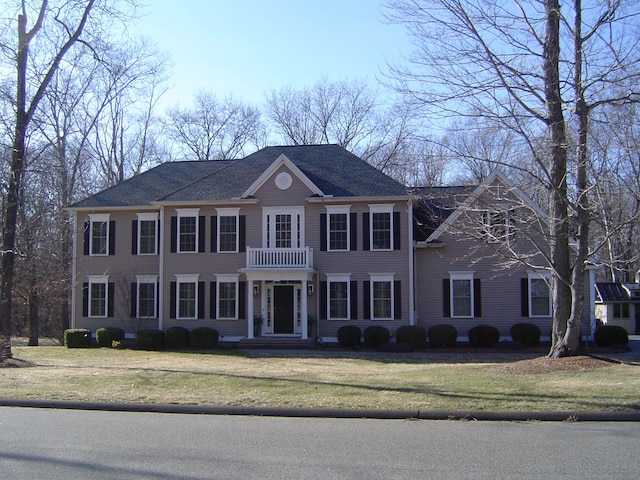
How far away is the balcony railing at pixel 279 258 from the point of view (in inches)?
1037

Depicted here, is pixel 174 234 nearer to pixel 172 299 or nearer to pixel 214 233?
pixel 214 233

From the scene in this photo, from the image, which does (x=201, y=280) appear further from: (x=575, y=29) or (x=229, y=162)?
(x=575, y=29)

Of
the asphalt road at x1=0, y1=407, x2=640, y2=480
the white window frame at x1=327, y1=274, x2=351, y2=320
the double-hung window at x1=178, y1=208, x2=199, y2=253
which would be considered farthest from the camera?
the double-hung window at x1=178, y1=208, x2=199, y2=253

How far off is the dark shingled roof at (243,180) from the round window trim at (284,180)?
1063mm

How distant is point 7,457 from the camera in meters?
7.68

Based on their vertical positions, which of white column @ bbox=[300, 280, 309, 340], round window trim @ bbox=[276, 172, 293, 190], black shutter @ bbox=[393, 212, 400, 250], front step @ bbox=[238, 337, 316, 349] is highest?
round window trim @ bbox=[276, 172, 293, 190]

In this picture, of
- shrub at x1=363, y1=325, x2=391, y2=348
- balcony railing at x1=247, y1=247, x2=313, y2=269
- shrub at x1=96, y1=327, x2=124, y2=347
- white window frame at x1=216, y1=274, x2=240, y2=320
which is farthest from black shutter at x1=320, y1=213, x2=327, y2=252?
shrub at x1=96, y1=327, x2=124, y2=347

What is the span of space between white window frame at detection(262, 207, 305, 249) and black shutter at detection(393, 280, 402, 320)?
4.21 m

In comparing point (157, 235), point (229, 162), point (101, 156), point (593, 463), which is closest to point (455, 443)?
point (593, 463)

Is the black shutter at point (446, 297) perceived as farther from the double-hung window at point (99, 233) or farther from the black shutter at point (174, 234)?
the double-hung window at point (99, 233)

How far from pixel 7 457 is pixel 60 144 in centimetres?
3491

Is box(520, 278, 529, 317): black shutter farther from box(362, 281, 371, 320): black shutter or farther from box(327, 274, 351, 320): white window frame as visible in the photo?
box(327, 274, 351, 320): white window frame

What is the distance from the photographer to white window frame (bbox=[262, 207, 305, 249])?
2712 cm

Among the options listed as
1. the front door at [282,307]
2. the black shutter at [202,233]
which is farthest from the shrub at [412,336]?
the black shutter at [202,233]
